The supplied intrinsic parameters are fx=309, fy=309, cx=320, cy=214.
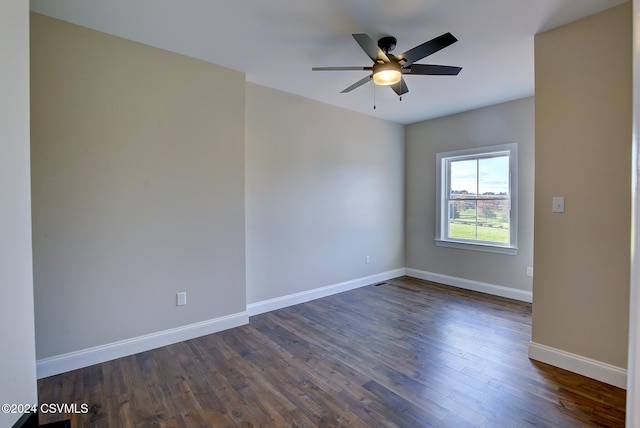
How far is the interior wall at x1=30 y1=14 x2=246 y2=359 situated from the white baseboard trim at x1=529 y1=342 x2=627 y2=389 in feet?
8.86

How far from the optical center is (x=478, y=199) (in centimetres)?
445

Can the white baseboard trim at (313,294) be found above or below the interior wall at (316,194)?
below

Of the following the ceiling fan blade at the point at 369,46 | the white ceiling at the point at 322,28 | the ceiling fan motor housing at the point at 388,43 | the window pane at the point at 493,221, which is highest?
the white ceiling at the point at 322,28

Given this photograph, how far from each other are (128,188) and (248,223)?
49.1 inches

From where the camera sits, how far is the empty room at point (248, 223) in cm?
191

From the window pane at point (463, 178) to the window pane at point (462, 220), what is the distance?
0.14m

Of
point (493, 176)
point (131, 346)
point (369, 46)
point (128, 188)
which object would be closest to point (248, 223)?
point (128, 188)

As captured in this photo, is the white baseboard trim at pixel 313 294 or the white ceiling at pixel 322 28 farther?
the white baseboard trim at pixel 313 294

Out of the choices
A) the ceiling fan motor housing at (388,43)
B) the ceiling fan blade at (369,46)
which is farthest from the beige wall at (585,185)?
the ceiling fan blade at (369,46)

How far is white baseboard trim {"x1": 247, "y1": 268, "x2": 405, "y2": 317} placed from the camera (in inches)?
141

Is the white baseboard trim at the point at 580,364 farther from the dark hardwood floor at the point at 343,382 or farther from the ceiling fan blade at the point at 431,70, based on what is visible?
the ceiling fan blade at the point at 431,70

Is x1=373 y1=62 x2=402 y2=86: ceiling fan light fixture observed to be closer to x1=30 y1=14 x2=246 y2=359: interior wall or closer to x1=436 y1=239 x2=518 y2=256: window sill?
x1=30 y1=14 x2=246 y2=359: interior wall

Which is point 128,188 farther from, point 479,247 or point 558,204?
point 479,247

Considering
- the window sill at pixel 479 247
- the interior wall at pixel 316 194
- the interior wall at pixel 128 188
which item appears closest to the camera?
the interior wall at pixel 128 188
